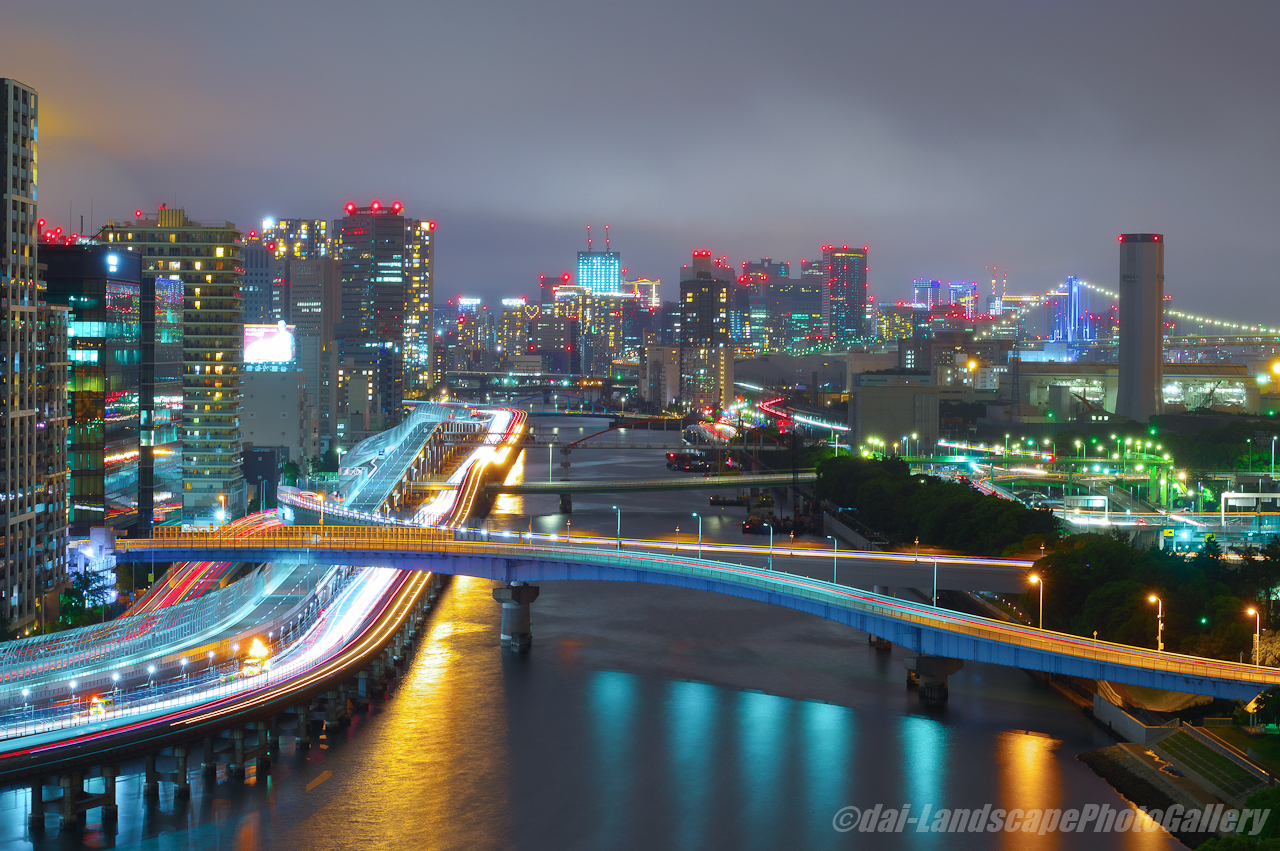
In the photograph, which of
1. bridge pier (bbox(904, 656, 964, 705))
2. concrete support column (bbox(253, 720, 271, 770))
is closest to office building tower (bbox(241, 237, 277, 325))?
concrete support column (bbox(253, 720, 271, 770))

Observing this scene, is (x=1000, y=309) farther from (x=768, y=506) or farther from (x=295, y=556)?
(x=295, y=556)

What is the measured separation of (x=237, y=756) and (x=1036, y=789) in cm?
982

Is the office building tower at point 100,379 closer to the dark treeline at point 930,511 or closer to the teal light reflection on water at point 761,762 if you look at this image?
the teal light reflection on water at point 761,762

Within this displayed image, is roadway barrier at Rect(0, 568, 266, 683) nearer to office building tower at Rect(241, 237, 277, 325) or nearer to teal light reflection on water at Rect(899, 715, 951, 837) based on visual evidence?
teal light reflection on water at Rect(899, 715, 951, 837)

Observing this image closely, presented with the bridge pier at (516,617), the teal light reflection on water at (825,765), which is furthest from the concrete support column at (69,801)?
the bridge pier at (516,617)

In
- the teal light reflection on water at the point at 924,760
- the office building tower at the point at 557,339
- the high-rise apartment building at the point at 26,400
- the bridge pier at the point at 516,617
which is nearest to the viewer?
the teal light reflection on water at the point at 924,760

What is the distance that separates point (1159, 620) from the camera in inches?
671

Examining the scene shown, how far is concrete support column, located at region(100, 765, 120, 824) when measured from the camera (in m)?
13.9

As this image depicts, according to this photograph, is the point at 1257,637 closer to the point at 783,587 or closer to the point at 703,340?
the point at 783,587

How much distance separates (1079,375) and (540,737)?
2029 inches

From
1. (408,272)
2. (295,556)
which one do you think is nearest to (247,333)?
(295,556)

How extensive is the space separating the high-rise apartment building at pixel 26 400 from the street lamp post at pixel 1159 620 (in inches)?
666

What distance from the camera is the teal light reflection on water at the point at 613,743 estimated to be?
47.3ft

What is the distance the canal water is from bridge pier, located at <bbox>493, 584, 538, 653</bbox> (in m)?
0.39
